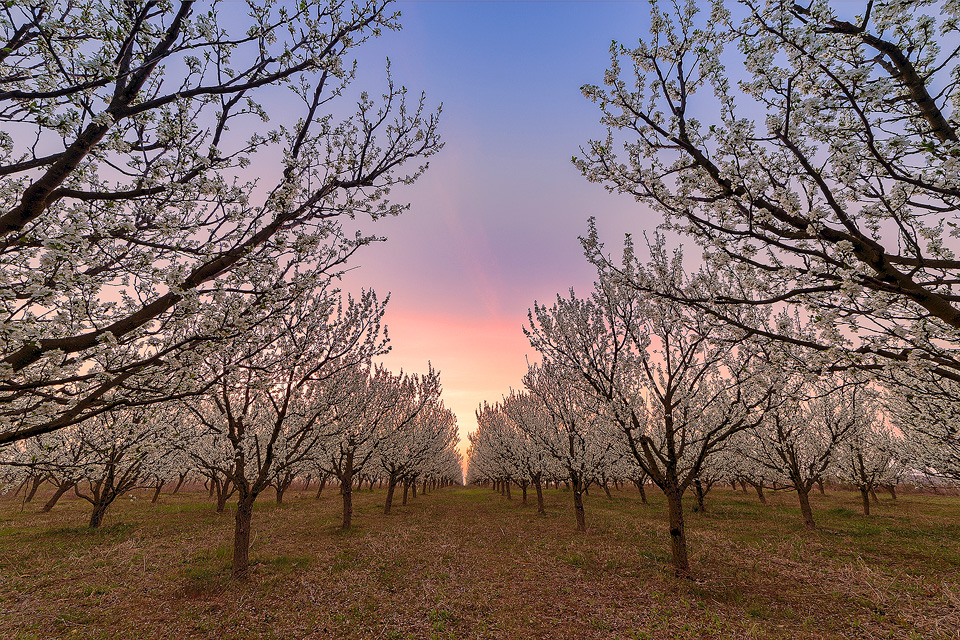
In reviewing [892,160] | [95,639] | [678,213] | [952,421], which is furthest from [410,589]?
[952,421]

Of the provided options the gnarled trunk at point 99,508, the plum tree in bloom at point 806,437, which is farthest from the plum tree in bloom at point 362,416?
the plum tree in bloom at point 806,437

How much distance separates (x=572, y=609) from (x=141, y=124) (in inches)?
455

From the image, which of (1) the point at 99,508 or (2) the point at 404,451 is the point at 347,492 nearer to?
(2) the point at 404,451

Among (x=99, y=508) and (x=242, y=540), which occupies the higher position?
(x=242, y=540)

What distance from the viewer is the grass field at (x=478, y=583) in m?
7.46

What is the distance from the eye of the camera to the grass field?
7.46 m

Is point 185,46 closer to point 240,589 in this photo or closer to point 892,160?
point 892,160

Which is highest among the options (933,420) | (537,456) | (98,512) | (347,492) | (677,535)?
(933,420)

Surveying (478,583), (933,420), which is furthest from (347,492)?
(933,420)

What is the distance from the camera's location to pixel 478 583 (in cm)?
1013

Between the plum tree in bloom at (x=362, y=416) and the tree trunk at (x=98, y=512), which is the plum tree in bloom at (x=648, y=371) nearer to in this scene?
the plum tree in bloom at (x=362, y=416)

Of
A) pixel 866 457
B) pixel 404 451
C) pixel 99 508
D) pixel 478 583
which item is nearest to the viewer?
pixel 478 583

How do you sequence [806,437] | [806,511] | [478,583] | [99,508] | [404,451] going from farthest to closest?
[404,451] < [806,437] < [806,511] < [99,508] < [478,583]

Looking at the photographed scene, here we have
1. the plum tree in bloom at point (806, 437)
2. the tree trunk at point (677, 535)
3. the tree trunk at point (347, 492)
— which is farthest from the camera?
the plum tree in bloom at point (806, 437)
